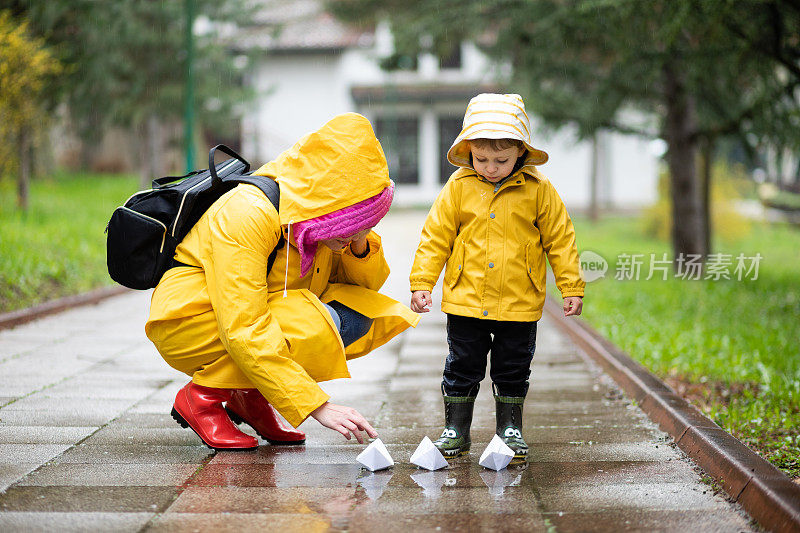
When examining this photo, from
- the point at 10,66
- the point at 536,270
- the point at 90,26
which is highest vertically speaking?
the point at 90,26

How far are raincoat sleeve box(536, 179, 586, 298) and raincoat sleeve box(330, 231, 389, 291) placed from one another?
78cm

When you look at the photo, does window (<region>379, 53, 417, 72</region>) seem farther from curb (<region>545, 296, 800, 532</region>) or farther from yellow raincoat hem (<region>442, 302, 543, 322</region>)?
yellow raincoat hem (<region>442, 302, 543, 322</region>)

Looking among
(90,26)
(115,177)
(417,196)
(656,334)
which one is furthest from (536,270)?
(417,196)

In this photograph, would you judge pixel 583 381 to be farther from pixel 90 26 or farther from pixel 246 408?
pixel 90 26

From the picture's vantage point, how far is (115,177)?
27.4 metres

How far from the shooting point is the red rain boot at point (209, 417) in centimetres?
403

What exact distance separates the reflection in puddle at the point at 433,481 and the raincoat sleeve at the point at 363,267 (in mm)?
1009

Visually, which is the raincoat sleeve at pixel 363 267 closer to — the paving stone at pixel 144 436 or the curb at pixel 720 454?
the paving stone at pixel 144 436

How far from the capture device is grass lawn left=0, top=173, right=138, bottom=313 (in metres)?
9.25

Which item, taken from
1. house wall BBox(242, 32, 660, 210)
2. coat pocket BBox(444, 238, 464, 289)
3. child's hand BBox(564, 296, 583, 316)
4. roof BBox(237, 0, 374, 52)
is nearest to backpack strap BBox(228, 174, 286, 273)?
coat pocket BBox(444, 238, 464, 289)

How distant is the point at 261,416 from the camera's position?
422 cm

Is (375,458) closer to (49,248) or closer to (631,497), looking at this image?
(631,497)

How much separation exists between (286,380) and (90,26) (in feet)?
55.5

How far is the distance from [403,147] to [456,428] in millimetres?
31660
